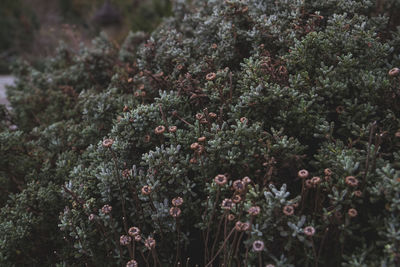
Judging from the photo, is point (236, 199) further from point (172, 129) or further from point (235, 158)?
point (172, 129)

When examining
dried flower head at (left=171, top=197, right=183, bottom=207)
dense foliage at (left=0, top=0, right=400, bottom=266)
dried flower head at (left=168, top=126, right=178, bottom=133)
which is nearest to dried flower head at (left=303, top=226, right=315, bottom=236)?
dense foliage at (left=0, top=0, right=400, bottom=266)

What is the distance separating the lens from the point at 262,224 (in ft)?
5.80

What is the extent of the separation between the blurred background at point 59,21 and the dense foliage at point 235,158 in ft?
7.91

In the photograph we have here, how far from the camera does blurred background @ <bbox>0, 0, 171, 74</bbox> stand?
6.33 meters

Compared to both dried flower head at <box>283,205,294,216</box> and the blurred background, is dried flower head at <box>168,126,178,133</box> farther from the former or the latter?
the blurred background

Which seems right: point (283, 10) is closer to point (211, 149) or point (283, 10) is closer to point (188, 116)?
point (188, 116)

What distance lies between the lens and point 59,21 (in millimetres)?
8867

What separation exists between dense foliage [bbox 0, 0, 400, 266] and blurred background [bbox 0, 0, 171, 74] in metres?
2.41

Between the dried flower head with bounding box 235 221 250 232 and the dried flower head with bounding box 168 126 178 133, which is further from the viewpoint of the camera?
the dried flower head with bounding box 168 126 178 133

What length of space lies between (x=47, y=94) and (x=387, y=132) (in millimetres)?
3243

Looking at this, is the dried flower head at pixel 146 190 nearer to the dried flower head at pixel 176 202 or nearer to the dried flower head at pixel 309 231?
the dried flower head at pixel 176 202

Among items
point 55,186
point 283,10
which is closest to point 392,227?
point 283,10

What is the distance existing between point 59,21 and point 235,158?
8447 mm

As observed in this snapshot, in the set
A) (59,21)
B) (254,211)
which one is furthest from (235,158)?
(59,21)
